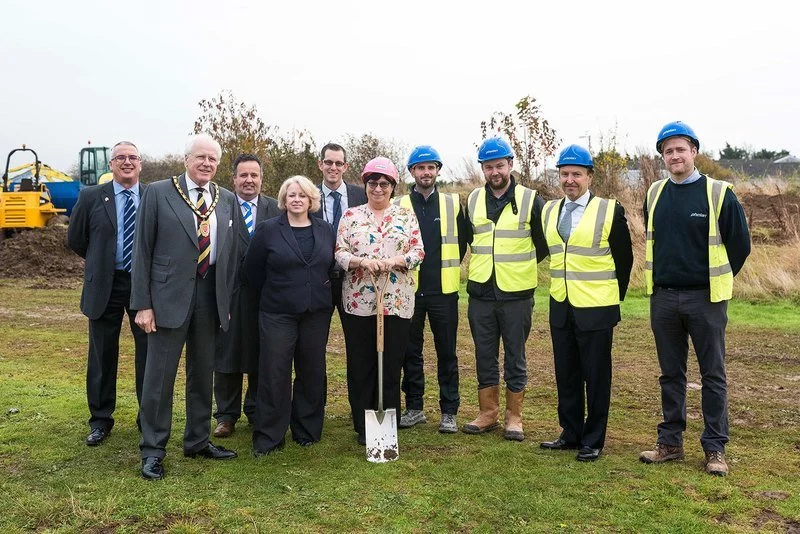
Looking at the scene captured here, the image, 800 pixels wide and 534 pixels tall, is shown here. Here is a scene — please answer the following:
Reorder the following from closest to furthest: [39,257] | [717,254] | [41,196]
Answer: [717,254], [39,257], [41,196]

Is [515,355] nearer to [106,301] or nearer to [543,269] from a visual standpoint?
[106,301]

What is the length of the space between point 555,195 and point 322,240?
14467 mm

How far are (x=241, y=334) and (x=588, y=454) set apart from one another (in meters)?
2.63

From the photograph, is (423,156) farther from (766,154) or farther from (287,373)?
(766,154)

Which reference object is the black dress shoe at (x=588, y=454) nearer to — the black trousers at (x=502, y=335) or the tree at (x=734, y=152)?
the black trousers at (x=502, y=335)

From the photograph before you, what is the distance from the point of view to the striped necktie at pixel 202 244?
189 inches

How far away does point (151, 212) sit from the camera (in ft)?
15.3

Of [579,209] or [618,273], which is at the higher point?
[579,209]

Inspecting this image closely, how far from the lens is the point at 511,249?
215 inches

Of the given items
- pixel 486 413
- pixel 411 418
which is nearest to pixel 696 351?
pixel 486 413

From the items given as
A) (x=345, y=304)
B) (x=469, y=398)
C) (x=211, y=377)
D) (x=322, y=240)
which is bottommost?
(x=469, y=398)

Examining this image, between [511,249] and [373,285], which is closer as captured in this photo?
[373,285]

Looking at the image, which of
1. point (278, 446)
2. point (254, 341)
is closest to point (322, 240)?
point (254, 341)

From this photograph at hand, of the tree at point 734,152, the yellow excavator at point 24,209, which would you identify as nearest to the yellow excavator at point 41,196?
the yellow excavator at point 24,209
